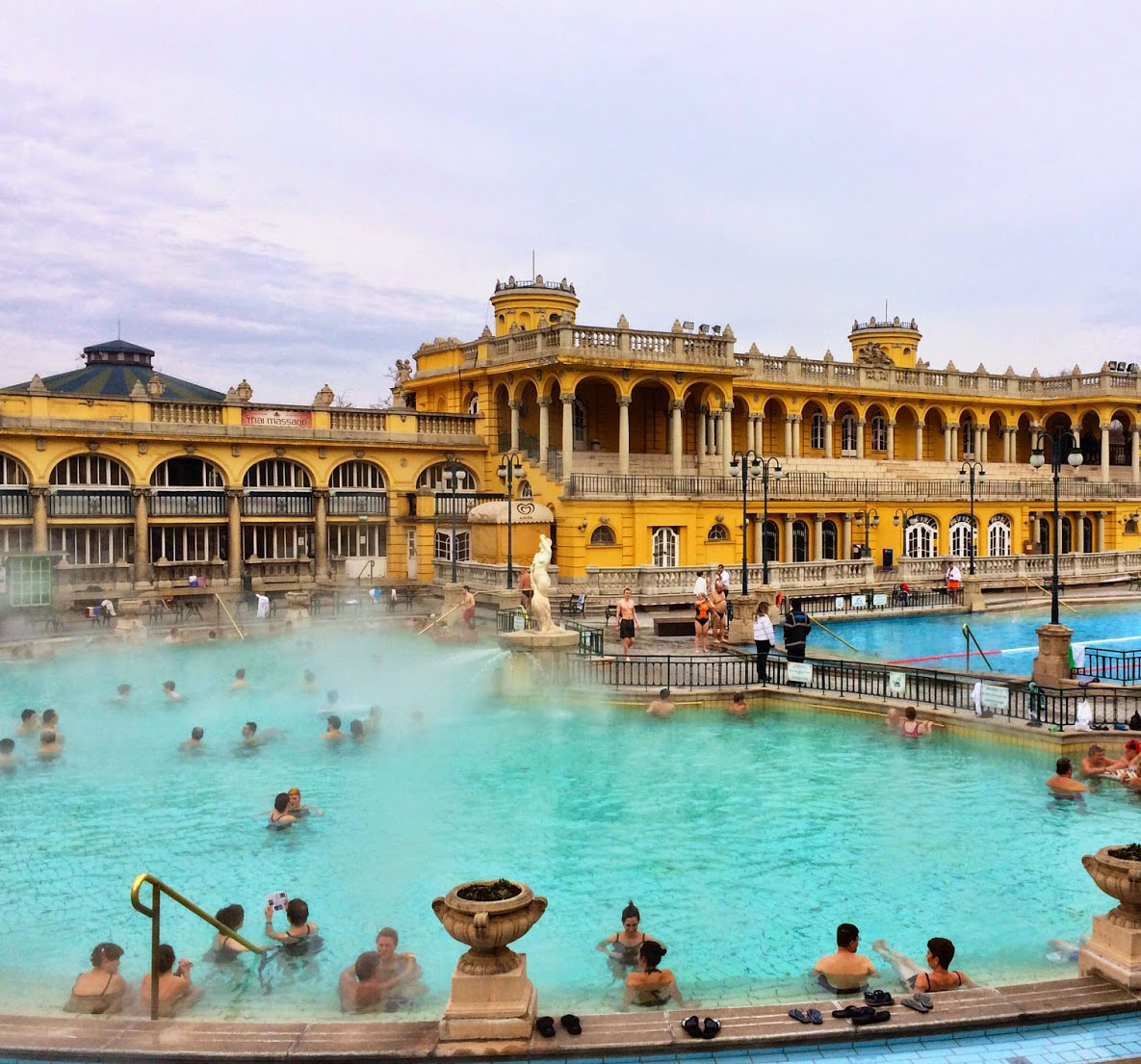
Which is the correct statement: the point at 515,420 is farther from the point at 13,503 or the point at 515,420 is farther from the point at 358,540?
the point at 13,503

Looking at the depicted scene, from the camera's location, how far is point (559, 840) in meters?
13.2

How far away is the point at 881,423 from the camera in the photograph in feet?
175

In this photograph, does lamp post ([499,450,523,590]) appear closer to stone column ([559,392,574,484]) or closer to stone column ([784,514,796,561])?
stone column ([559,392,574,484])

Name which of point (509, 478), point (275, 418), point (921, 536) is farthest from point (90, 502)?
point (921, 536)

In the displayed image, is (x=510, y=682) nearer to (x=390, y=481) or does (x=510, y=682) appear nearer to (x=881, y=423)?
(x=390, y=481)

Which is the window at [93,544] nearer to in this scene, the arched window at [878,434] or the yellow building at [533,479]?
the yellow building at [533,479]

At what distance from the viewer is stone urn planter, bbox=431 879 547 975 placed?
7684 millimetres

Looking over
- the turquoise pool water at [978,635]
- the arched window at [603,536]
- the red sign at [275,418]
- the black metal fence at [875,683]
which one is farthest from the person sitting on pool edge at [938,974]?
the red sign at [275,418]

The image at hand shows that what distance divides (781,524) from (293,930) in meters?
33.8

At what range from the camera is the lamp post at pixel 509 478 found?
3012cm

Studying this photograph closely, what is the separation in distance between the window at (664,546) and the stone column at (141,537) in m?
17.2

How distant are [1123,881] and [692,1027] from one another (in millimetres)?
3726

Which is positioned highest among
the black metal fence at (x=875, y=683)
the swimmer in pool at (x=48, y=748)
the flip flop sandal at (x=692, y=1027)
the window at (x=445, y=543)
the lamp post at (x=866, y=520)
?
the lamp post at (x=866, y=520)

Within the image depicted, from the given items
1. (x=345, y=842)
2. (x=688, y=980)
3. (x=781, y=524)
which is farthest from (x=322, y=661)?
(x=781, y=524)
